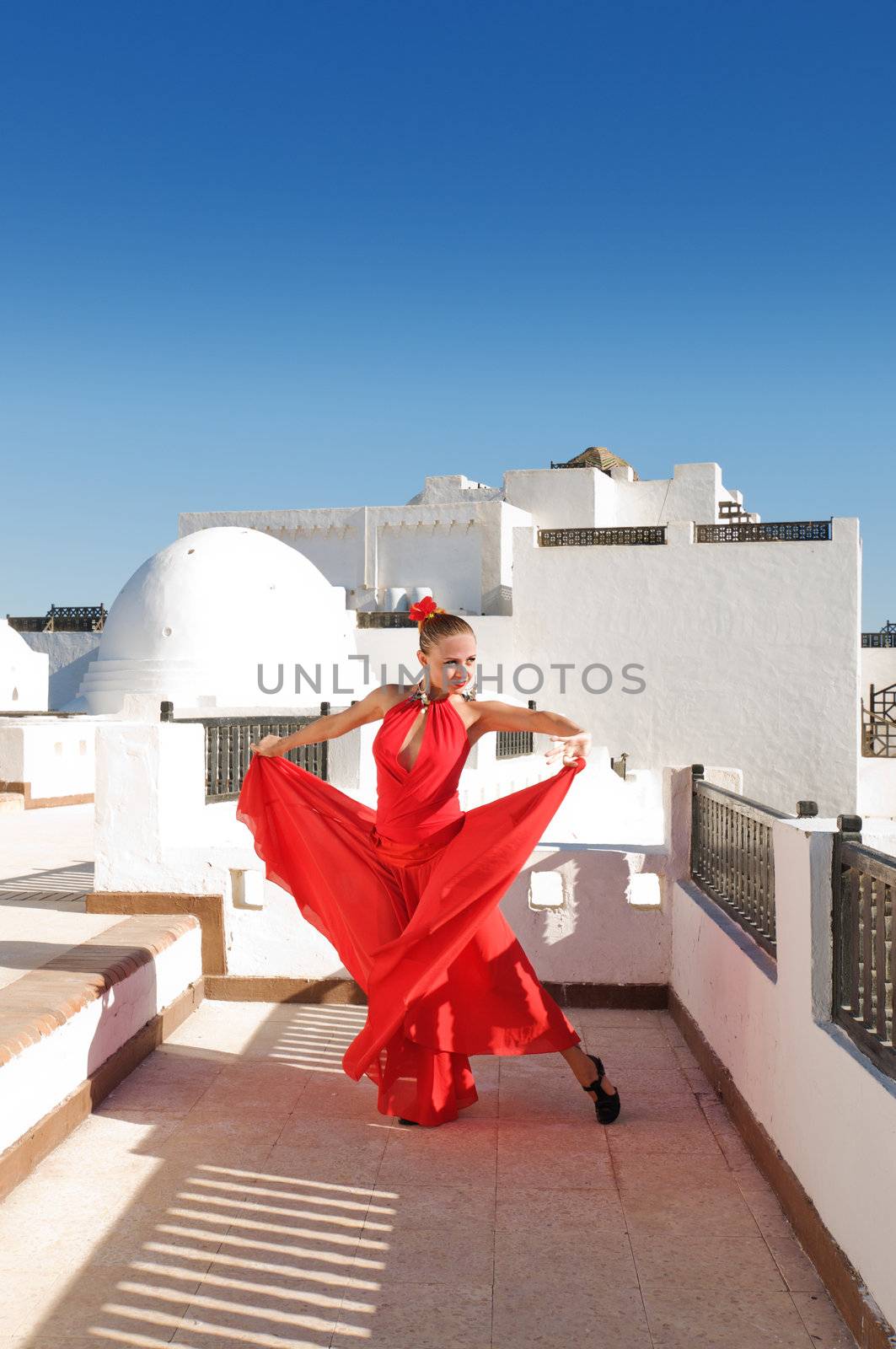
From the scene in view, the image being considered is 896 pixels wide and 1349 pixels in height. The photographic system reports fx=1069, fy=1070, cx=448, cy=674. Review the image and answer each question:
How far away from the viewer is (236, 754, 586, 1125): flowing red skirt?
10.9 feet

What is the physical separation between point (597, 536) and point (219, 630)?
7.65 meters

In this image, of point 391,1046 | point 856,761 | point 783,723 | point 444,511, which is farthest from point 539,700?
point 391,1046

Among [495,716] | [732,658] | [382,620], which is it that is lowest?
[495,716]

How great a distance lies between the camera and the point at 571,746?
11.1 feet

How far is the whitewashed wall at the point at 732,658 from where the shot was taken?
20.3 meters

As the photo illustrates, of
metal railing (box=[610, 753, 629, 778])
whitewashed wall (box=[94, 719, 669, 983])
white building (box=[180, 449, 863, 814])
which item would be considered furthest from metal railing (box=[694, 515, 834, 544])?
whitewashed wall (box=[94, 719, 669, 983])

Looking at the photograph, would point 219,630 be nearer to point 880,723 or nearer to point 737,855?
point 737,855

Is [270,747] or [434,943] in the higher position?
[270,747]

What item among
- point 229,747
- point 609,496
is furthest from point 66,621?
point 229,747

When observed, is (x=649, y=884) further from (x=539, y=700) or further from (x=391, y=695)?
(x=539, y=700)

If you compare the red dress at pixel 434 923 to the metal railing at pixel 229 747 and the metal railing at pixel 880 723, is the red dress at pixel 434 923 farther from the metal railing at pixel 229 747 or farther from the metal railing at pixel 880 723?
the metal railing at pixel 880 723

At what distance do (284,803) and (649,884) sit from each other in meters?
1.80

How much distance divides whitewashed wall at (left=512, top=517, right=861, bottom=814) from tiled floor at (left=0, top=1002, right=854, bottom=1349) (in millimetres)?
17087

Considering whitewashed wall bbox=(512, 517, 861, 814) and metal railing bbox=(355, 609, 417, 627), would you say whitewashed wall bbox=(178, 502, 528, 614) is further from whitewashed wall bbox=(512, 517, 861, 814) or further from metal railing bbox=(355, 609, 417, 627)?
whitewashed wall bbox=(512, 517, 861, 814)
